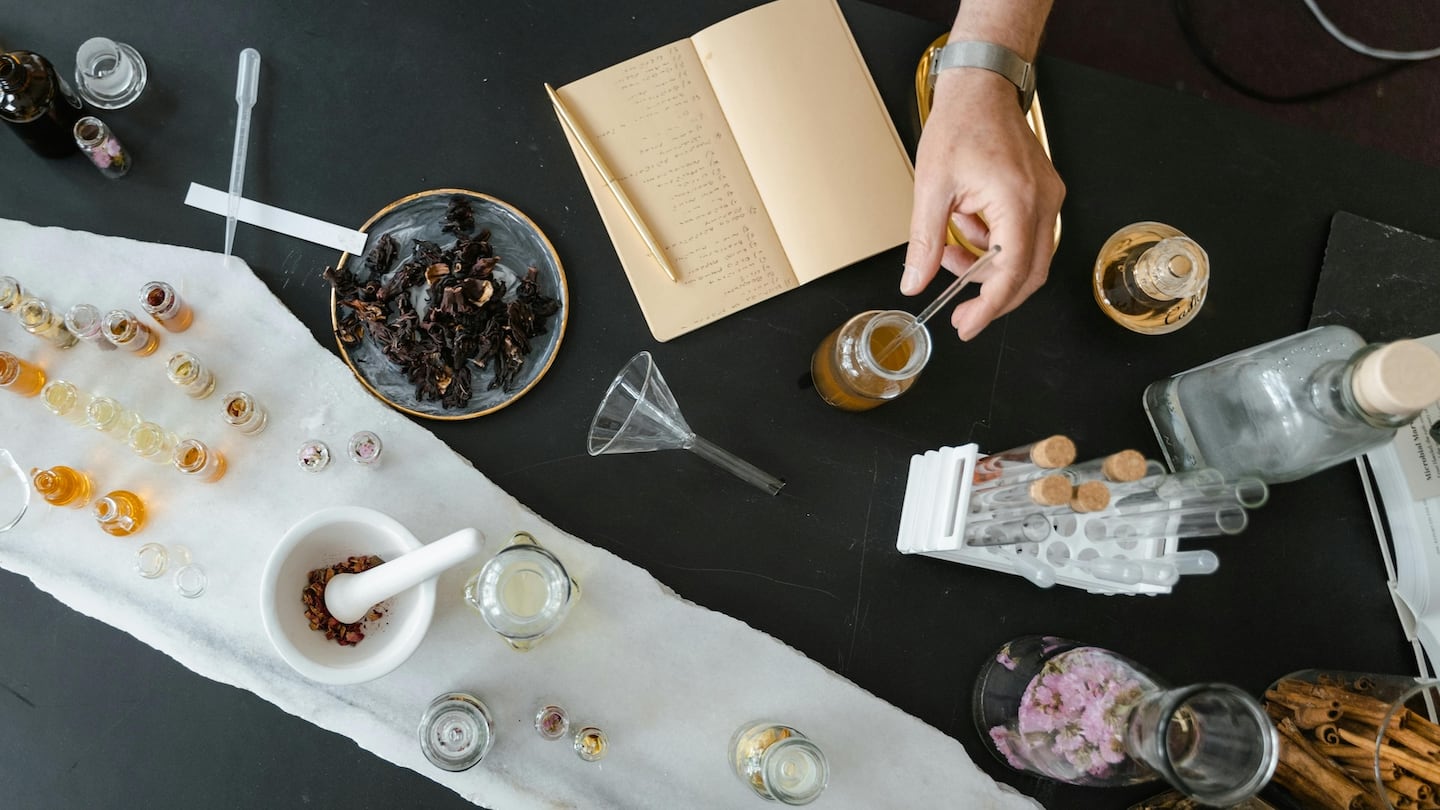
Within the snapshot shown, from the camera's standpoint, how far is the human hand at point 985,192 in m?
1.01

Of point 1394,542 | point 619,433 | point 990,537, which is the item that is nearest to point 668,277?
point 619,433

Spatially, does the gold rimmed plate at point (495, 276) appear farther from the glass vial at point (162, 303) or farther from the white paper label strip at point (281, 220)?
the glass vial at point (162, 303)

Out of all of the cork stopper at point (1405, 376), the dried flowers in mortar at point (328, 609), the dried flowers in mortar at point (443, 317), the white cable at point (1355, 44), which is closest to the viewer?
the cork stopper at point (1405, 376)

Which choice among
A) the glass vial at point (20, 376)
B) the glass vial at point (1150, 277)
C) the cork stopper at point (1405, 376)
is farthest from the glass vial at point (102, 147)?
the cork stopper at point (1405, 376)

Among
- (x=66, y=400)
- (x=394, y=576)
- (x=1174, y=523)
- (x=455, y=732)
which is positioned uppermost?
(x=66, y=400)

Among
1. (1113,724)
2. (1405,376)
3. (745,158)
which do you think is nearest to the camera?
(1405,376)

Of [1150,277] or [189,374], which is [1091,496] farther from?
[189,374]

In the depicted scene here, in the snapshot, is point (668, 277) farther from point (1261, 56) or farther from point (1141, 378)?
point (1261, 56)

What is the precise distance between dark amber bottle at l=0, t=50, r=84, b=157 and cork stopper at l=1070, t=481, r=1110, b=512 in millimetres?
1297

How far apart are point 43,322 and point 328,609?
1.71ft

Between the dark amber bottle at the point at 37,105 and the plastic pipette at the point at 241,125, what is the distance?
0.20 m

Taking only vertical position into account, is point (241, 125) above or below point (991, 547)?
above

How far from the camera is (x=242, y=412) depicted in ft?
3.41

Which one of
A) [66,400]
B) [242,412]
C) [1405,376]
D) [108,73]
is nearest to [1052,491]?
[1405,376]
